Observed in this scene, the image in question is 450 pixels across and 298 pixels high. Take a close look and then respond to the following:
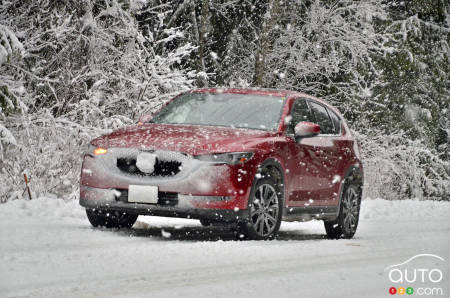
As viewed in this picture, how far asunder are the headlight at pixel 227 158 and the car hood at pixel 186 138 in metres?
0.04

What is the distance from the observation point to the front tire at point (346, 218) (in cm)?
1090

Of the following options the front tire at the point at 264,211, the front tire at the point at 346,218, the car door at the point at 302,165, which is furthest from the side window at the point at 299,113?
the front tire at the point at 346,218

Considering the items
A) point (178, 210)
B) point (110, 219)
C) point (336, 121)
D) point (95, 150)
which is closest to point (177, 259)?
point (178, 210)

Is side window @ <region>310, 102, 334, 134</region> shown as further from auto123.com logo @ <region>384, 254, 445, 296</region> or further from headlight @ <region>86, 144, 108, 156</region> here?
headlight @ <region>86, 144, 108, 156</region>

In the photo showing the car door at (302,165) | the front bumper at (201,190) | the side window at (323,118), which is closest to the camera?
the front bumper at (201,190)

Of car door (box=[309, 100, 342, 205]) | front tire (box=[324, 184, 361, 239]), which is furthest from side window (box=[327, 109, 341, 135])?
front tire (box=[324, 184, 361, 239])

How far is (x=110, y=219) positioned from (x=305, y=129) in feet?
7.55

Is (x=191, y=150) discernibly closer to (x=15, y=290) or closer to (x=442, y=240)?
(x=15, y=290)

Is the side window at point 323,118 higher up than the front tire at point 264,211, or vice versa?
the side window at point 323,118

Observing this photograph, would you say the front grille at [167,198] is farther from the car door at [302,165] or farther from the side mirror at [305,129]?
the side mirror at [305,129]

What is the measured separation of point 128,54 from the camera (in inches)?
661

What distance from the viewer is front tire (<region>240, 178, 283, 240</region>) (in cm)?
874

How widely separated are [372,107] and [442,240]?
45.1ft

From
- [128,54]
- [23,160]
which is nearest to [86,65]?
[128,54]
